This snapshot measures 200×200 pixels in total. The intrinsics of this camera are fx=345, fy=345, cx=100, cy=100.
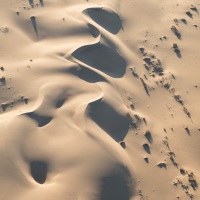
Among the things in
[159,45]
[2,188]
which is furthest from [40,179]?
[159,45]

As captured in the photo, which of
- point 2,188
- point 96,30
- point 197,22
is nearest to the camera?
point 2,188

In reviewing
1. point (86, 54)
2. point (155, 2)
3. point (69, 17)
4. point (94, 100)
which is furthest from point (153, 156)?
point (155, 2)

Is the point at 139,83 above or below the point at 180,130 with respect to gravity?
above

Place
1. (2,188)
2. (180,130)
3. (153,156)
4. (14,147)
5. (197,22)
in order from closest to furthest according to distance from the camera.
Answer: (2,188), (14,147), (153,156), (180,130), (197,22)

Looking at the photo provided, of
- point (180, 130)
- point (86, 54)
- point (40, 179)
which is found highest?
point (86, 54)

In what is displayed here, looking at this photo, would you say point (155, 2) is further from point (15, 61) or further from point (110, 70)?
point (15, 61)

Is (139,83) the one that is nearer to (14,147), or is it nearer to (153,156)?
(153,156)

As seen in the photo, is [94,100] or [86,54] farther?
→ [86,54]
